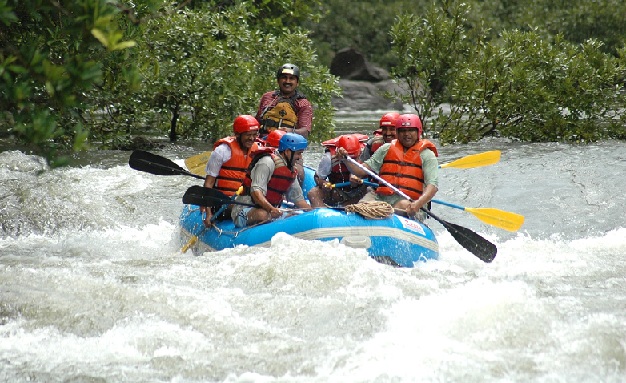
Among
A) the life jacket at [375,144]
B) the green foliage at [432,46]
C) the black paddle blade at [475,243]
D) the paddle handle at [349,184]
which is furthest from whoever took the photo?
the green foliage at [432,46]

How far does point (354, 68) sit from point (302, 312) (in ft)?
89.0

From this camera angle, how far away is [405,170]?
7617mm

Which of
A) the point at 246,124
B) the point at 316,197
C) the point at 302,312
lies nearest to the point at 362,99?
the point at 316,197

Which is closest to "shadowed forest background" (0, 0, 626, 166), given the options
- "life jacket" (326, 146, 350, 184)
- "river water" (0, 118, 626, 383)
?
"life jacket" (326, 146, 350, 184)

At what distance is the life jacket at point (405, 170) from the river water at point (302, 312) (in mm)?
696

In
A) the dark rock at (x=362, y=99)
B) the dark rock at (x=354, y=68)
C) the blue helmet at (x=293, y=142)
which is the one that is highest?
the blue helmet at (x=293, y=142)

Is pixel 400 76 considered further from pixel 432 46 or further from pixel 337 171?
pixel 337 171

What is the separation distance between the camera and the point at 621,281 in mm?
6590

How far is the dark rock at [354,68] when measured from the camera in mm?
31797

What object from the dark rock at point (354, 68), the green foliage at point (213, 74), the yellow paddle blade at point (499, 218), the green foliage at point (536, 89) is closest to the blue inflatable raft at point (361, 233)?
the yellow paddle blade at point (499, 218)

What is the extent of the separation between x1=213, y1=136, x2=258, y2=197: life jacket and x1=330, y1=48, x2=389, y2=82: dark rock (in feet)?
79.6

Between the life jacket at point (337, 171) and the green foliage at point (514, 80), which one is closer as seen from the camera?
the life jacket at point (337, 171)

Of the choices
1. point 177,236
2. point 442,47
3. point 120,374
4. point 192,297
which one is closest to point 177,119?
point 442,47

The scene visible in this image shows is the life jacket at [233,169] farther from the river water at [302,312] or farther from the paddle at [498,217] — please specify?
the paddle at [498,217]
